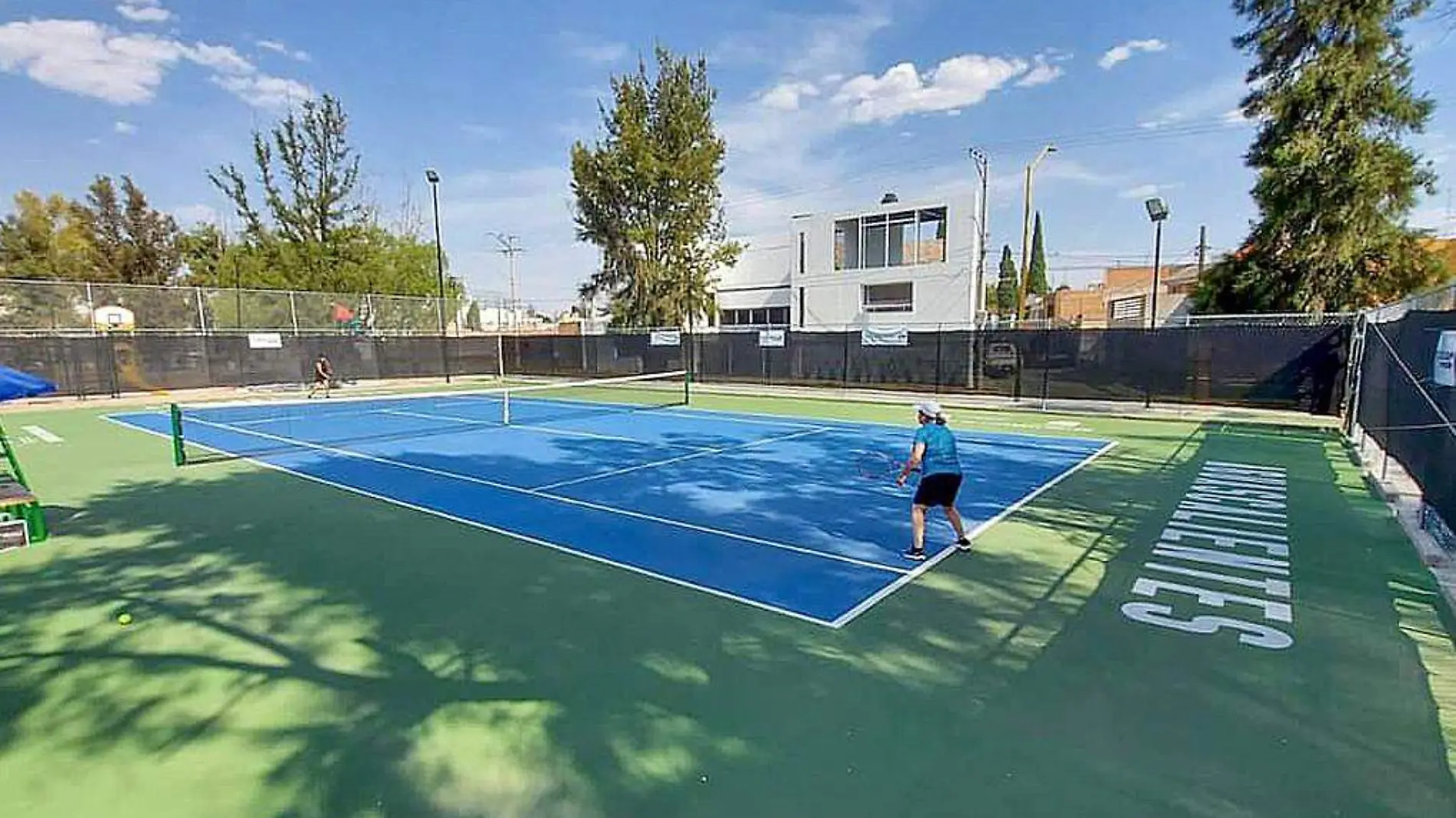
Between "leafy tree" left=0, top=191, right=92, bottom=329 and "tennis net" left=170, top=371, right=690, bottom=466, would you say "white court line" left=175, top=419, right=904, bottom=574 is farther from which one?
"leafy tree" left=0, top=191, right=92, bottom=329

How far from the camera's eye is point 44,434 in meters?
14.9

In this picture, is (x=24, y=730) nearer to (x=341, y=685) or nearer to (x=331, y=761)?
(x=341, y=685)

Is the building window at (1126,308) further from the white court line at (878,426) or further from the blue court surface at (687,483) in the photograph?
the blue court surface at (687,483)

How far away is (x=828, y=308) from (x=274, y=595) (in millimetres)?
30913

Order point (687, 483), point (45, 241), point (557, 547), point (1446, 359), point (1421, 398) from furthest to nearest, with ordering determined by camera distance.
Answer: point (45, 241), point (687, 483), point (1421, 398), point (557, 547), point (1446, 359)

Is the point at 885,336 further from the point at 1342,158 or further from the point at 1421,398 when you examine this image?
the point at 1421,398

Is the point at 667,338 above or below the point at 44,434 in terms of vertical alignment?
above

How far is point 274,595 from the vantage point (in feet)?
17.7

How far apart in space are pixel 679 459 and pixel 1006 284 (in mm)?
59807

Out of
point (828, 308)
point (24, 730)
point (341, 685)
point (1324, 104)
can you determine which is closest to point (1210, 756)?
point (341, 685)

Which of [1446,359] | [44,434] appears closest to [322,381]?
[44,434]

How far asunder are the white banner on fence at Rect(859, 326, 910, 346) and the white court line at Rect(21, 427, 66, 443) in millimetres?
21157

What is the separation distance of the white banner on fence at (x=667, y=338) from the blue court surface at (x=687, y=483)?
36.0 ft

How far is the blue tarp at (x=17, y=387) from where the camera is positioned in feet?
22.6
